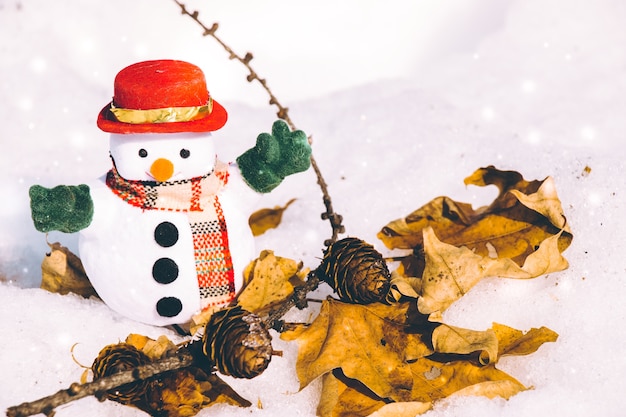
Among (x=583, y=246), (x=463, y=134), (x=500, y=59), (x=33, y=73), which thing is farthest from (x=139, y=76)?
(x=500, y=59)

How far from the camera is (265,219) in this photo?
1.92 meters

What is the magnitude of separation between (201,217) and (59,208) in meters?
0.27

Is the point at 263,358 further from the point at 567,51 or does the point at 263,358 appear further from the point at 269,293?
the point at 567,51

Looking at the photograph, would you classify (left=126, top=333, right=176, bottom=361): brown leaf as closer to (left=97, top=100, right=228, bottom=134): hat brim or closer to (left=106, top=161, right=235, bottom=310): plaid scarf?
(left=106, top=161, right=235, bottom=310): plaid scarf

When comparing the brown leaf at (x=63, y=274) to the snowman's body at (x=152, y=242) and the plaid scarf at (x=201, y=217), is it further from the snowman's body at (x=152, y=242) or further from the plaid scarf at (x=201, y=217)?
the plaid scarf at (x=201, y=217)

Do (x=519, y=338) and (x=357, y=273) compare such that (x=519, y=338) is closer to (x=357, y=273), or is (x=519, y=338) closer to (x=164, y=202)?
(x=357, y=273)

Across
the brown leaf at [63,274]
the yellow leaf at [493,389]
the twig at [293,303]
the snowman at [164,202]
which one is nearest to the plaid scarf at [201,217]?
the snowman at [164,202]

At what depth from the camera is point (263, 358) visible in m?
1.26

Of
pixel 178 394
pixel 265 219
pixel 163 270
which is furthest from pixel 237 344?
pixel 265 219

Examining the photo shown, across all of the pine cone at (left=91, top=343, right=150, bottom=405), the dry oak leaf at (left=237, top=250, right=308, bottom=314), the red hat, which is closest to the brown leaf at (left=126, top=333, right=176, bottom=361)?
the pine cone at (left=91, top=343, right=150, bottom=405)

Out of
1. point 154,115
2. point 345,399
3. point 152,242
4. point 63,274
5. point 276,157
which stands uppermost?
point 154,115

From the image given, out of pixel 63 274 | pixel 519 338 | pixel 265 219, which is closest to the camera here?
pixel 519 338

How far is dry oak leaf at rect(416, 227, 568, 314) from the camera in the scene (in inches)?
57.6

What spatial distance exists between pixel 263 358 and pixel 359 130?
4.27 ft
